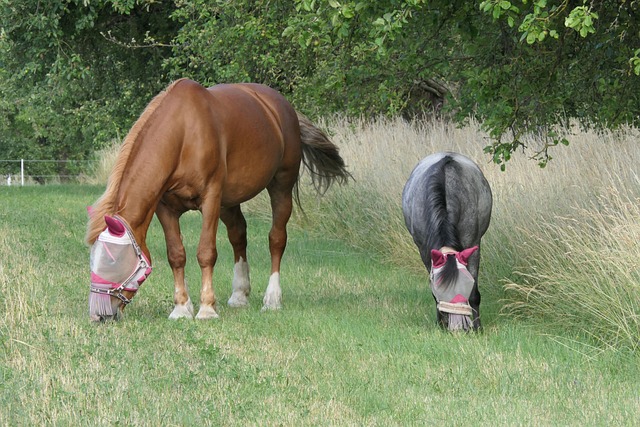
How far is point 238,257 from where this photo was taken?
10094mm

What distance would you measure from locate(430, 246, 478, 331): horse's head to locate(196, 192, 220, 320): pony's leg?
6.86ft

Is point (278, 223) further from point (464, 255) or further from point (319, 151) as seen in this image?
point (464, 255)

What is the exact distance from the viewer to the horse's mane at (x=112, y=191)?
7.90m

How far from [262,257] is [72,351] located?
22.8 feet

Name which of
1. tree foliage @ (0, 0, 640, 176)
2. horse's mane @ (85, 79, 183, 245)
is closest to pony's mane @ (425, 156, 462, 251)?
tree foliage @ (0, 0, 640, 176)

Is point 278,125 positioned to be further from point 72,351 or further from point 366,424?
point 366,424

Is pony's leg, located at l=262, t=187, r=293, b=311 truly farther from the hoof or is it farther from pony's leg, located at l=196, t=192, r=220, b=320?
pony's leg, located at l=196, t=192, r=220, b=320

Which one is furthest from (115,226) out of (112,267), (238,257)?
(238,257)

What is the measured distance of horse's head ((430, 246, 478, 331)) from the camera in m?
7.52

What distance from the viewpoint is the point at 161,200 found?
8.88 metres

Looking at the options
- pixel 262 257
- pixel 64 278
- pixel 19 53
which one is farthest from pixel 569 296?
pixel 19 53

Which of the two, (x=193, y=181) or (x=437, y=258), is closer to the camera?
(x=437, y=258)

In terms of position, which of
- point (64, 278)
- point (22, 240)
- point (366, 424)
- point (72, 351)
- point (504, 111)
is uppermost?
point (504, 111)

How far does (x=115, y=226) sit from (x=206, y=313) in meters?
1.31
